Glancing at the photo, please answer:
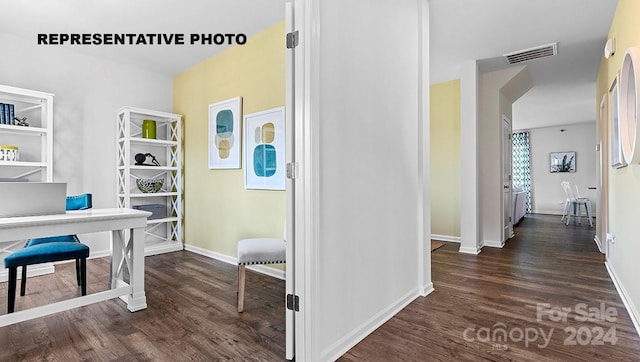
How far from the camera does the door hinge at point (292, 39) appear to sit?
5.58 ft

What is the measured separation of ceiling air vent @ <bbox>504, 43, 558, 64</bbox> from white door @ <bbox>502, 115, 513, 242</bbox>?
2.99 feet

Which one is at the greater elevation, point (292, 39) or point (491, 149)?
point (292, 39)

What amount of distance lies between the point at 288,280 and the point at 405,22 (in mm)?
2201

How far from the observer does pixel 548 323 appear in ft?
7.29

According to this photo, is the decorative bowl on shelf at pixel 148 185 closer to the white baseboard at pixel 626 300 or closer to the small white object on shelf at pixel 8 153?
the small white object on shelf at pixel 8 153

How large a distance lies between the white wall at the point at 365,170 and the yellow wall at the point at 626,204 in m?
1.42

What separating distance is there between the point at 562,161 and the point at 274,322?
9.83 meters

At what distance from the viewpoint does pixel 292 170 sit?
68.3 inches

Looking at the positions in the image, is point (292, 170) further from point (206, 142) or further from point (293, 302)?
point (206, 142)

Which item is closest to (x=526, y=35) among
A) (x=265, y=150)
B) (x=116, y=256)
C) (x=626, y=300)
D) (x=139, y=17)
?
(x=626, y=300)

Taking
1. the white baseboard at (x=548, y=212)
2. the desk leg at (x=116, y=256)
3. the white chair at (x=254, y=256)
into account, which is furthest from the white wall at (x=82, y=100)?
the white baseboard at (x=548, y=212)

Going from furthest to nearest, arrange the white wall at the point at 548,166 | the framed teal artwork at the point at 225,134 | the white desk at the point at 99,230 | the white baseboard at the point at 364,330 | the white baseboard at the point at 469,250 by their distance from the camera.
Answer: the white wall at the point at 548,166
the white baseboard at the point at 469,250
the framed teal artwork at the point at 225,134
the white desk at the point at 99,230
the white baseboard at the point at 364,330

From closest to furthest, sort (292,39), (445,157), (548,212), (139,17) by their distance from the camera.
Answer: (292,39) < (139,17) < (445,157) < (548,212)

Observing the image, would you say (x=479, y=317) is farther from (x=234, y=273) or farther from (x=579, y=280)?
(x=234, y=273)
